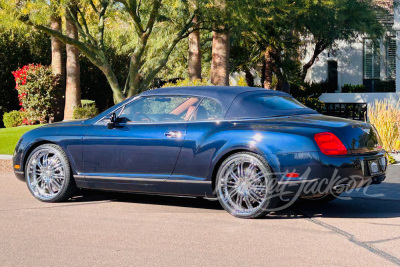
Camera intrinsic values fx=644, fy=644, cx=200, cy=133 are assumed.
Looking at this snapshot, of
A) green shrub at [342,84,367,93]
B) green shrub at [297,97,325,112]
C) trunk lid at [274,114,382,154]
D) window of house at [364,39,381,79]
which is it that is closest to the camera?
trunk lid at [274,114,382,154]

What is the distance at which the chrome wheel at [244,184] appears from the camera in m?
7.52

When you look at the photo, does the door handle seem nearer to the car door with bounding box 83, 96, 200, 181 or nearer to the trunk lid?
the car door with bounding box 83, 96, 200, 181

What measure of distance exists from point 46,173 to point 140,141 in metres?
1.65

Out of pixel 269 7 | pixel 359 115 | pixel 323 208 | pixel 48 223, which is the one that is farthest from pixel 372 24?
pixel 48 223

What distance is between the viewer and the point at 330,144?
7.38 meters

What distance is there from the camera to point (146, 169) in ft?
27.0

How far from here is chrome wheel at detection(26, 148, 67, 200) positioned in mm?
8953

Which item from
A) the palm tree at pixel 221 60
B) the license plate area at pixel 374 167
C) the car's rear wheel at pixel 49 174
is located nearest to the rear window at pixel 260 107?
the license plate area at pixel 374 167

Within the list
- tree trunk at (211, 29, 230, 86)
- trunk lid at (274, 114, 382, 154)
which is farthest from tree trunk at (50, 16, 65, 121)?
trunk lid at (274, 114, 382, 154)

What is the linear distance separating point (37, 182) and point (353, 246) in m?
4.79

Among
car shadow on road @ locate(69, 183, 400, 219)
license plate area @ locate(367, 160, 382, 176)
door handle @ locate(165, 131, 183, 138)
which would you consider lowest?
car shadow on road @ locate(69, 183, 400, 219)

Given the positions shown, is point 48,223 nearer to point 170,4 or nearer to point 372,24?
point 170,4

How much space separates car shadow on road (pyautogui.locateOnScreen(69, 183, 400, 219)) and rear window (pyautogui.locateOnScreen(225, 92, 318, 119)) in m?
1.26

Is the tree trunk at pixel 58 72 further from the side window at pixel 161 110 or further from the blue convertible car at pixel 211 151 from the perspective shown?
the side window at pixel 161 110
